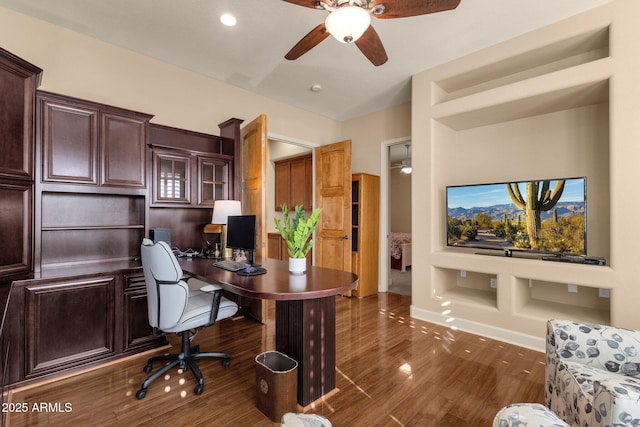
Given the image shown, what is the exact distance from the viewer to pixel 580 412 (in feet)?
3.92

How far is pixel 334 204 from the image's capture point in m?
4.66

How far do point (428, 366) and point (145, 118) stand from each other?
335cm

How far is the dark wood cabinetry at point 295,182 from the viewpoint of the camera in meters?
5.65

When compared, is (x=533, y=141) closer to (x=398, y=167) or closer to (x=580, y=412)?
(x=580, y=412)

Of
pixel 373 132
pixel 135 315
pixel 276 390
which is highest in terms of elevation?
pixel 373 132

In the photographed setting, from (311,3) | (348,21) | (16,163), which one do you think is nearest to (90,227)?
(16,163)

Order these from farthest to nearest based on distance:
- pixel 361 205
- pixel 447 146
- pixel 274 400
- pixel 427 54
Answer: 1. pixel 361 205
2. pixel 447 146
3. pixel 427 54
4. pixel 274 400

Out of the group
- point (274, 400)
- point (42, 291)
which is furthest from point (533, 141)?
point (42, 291)

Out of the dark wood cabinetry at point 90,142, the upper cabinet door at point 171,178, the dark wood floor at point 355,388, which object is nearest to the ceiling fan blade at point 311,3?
the dark wood cabinetry at point 90,142

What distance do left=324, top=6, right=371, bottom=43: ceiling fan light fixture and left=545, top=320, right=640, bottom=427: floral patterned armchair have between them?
6.70 ft

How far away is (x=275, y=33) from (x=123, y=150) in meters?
1.81

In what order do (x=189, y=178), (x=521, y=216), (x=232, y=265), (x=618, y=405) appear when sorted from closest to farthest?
1. (x=618, y=405)
2. (x=232, y=265)
3. (x=521, y=216)
4. (x=189, y=178)

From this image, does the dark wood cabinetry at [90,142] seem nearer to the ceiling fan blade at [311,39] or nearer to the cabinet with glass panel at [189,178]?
the cabinet with glass panel at [189,178]

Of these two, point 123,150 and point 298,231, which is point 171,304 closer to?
point 298,231
